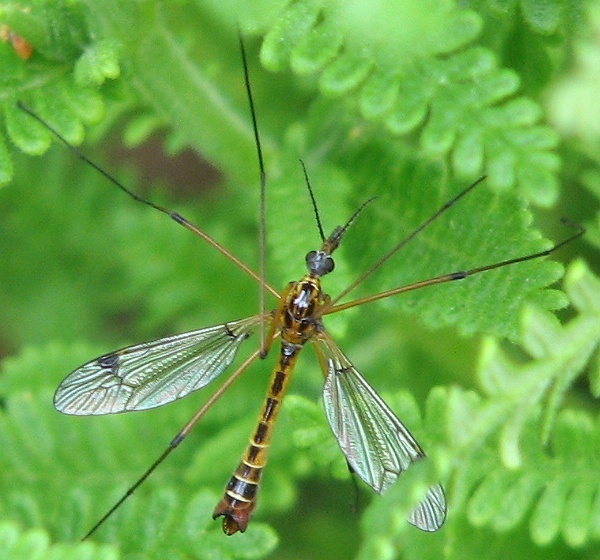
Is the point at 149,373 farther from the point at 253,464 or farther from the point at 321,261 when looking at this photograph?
the point at 321,261

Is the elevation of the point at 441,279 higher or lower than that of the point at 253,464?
higher

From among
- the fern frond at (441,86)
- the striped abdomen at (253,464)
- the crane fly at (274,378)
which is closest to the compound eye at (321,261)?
the crane fly at (274,378)

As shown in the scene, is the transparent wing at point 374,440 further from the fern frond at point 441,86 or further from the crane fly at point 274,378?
the fern frond at point 441,86

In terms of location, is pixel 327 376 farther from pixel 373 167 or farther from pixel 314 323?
pixel 373 167

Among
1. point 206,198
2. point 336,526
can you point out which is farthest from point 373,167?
point 206,198

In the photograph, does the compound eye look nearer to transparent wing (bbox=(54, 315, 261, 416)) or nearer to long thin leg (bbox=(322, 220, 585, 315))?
long thin leg (bbox=(322, 220, 585, 315))

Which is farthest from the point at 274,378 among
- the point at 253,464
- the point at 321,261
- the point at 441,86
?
the point at 441,86
